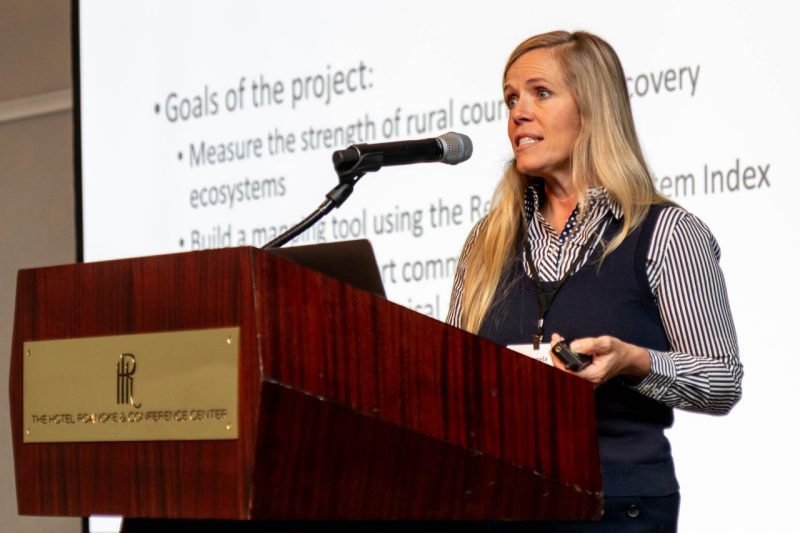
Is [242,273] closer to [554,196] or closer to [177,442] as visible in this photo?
[177,442]

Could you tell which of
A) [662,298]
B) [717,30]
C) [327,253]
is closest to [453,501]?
[327,253]

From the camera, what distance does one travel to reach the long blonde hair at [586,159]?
5.47 feet

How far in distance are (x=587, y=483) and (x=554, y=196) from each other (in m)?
0.62

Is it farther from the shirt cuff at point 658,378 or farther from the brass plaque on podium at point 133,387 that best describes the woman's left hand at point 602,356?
the brass plaque on podium at point 133,387

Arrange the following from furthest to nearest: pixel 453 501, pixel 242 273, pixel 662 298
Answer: pixel 662 298, pixel 453 501, pixel 242 273

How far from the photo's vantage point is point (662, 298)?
1562 mm

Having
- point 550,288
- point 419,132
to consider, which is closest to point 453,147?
point 550,288

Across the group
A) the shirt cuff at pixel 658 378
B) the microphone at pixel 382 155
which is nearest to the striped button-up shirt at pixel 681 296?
the shirt cuff at pixel 658 378

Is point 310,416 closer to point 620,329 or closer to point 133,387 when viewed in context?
point 133,387

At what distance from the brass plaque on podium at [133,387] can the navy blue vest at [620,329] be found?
647 mm

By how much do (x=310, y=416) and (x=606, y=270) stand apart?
69 cm

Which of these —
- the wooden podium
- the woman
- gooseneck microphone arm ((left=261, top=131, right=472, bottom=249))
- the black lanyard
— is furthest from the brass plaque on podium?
the black lanyard

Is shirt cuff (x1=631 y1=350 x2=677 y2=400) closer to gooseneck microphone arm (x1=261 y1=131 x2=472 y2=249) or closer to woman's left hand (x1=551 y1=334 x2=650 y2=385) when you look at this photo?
woman's left hand (x1=551 y1=334 x2=650 y2=385)

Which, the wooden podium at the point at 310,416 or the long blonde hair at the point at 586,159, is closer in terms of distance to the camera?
the wooden podium at the point at 310,416
